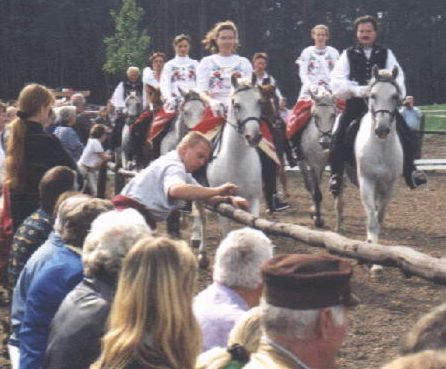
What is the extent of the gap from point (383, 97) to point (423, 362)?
9.20 meters

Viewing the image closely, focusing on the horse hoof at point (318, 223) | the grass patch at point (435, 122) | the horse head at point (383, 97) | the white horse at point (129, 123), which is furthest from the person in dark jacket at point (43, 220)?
the grass patch at point (435, 122)

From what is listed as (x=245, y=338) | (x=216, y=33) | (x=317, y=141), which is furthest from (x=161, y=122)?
(x=245, y=338)

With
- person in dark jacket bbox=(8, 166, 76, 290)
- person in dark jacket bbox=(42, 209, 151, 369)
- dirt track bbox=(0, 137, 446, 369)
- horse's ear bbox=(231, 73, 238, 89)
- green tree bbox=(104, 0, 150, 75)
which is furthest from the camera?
green tree bbox=(104, 0, 150, 75)

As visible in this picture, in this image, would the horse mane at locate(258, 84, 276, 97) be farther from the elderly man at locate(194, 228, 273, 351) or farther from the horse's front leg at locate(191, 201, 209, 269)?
the elderly man at locate(194, 228, 273, 351)

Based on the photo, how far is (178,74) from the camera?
15.3 metres

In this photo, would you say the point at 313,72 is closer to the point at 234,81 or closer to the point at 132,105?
the point at 132,105

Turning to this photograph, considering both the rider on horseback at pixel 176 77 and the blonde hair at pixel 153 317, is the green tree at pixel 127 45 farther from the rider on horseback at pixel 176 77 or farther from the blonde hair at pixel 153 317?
the blonde hair at pixel 153 317

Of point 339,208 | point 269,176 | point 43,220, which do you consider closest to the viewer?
point 43,220

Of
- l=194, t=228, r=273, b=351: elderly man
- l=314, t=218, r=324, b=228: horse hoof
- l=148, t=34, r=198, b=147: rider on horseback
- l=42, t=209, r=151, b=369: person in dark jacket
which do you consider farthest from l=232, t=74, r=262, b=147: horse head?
l=42, t=209, r=151, b=369: person in dark jacket

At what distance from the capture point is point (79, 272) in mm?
4910

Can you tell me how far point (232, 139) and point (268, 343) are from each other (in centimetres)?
791

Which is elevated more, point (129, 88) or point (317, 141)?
point (129, 88)

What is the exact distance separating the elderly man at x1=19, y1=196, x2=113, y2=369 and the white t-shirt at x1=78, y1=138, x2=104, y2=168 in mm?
10599

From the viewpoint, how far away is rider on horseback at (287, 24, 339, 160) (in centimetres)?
1544
